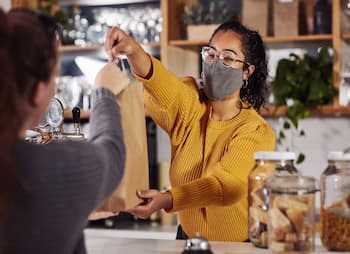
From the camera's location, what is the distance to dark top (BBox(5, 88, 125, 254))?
1022 millimetres

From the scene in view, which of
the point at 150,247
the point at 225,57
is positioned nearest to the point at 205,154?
the point at 225,57

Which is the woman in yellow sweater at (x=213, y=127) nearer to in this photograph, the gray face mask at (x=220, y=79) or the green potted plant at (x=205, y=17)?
the gray face mask at (x=220, y=79)

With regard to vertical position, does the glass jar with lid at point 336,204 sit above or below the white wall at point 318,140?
above

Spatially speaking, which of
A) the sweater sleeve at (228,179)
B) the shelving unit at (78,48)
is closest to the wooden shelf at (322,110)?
the shelving unit at (78,48)

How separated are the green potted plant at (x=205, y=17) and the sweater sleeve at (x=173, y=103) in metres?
1.71

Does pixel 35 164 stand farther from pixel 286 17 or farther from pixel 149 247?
pixel 286 17

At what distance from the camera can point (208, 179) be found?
1804 millimetres

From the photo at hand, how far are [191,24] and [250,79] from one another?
1.69 m

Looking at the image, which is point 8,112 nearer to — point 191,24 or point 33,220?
point 33,220

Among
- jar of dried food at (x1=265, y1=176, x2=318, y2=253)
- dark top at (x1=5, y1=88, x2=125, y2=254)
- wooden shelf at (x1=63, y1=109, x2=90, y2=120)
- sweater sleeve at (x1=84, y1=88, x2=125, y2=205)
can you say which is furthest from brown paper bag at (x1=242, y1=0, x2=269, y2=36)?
dark top at (x1=5, y1=88, x2=125, y2=254)

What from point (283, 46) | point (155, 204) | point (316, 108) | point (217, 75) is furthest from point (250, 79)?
point (283, 46)

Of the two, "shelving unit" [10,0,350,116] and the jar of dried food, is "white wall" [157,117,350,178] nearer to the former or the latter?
"shelving unit" [10,0,350,116]

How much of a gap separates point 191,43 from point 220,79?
1.77m

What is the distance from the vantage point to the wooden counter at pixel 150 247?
1.55m
